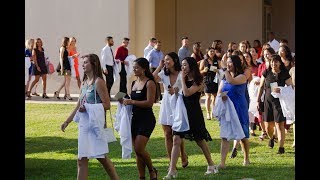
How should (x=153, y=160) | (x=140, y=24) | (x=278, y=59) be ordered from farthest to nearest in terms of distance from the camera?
(x=140, y=24) → (x=278, y=59) → (x=153, y=160)

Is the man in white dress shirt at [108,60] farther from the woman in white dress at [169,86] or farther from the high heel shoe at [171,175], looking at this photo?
the high heel shoe at [171,175]

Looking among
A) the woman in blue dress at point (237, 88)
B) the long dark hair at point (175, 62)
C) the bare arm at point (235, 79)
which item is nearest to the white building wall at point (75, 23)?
the woman in blue dress at point (237, 88)

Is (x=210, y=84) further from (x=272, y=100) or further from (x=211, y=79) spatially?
(x=272, y=100)

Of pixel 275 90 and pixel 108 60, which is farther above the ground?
pixel 108 60

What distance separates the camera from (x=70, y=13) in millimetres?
24359

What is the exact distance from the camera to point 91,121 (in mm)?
8461

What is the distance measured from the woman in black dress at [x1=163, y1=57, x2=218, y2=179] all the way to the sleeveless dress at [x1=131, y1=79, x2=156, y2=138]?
74cm

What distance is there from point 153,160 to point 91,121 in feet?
11.6

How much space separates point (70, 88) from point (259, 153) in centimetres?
1275

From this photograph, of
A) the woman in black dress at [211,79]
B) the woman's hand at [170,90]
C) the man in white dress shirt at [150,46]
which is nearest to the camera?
the woman's hand at [170,90]

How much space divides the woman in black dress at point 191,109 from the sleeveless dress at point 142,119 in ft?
2.41

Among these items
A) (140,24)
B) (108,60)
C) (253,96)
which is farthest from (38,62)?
(253,96)

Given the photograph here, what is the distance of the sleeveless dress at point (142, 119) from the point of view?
9320 millimetres
